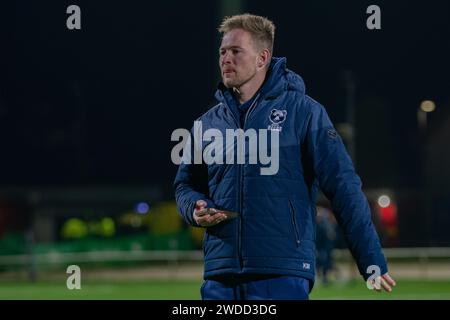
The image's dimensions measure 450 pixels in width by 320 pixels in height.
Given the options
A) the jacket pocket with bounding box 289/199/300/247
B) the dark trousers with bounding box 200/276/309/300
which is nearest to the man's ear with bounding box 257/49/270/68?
the jacket pocket with bounding box 289/199/300/247

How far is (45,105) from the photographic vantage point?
62.4 m

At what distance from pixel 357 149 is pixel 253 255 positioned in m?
67.8

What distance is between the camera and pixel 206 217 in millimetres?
5430

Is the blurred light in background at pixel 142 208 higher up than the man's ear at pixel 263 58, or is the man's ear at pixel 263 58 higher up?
the man's ear at pixel 263 58

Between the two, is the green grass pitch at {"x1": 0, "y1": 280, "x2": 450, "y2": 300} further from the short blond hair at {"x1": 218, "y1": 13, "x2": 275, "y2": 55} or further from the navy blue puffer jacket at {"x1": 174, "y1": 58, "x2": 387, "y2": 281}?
the short blond hair at {"x1": 218, "y1": 13, "x2": 275, "y2": 55}

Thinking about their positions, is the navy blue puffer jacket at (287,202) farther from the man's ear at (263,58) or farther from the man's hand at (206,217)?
the man's ear at (263,58)

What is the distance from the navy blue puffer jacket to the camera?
17.8 ft

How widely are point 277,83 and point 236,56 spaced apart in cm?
27

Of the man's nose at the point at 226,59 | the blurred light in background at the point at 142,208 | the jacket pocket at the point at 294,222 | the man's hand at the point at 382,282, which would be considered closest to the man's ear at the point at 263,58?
the man's nose at the point at 226,59

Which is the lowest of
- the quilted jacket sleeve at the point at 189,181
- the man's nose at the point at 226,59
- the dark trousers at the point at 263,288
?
the dark trousers at the point at 263,288

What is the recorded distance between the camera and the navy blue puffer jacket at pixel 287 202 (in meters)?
5.43

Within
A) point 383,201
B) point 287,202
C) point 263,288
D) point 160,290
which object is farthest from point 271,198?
point 383,201

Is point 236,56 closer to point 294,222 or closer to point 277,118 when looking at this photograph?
point 277,118
